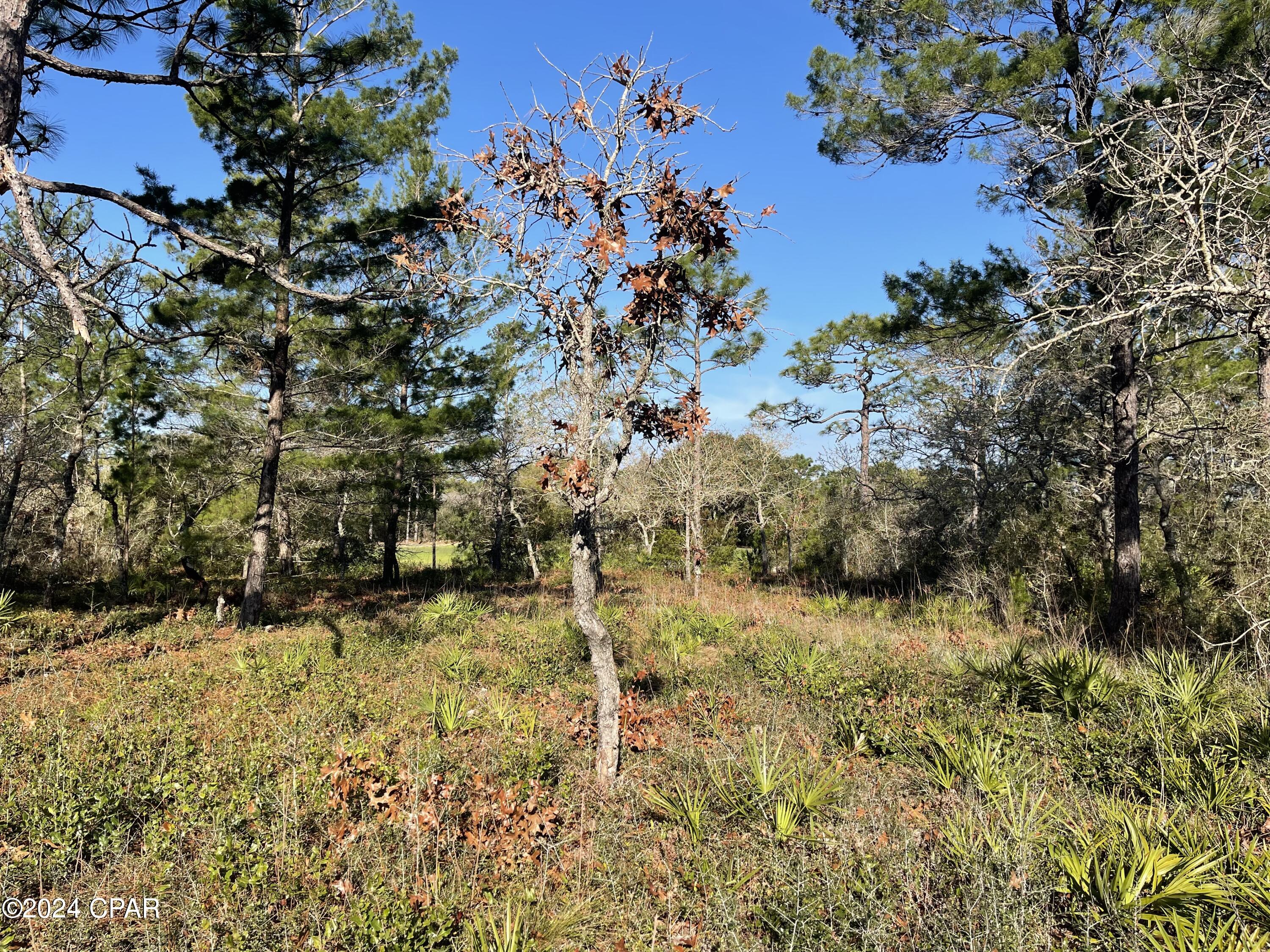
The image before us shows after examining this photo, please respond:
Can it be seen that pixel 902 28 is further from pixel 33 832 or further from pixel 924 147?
pixel 33 832

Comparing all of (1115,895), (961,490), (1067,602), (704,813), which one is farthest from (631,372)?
(961,490)

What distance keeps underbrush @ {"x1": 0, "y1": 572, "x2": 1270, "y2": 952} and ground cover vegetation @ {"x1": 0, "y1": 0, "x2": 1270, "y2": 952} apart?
0.14 feet

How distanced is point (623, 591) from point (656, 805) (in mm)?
12141

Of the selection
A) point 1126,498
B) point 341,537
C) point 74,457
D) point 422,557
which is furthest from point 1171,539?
point 422,557

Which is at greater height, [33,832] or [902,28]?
[902,28]

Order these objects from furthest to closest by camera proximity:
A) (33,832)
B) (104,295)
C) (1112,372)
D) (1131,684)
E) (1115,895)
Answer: (1112,372) < (104,295) < (1131,684) < (33,832) < (1115,895)

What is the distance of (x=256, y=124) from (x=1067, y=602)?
16554 millimetres

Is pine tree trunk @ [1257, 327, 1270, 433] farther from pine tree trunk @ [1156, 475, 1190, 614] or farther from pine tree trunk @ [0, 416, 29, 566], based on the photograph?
pine tree trunk @ [0, 416, 29, 566]

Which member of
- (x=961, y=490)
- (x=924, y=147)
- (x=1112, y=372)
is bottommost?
(x=961, y=490)

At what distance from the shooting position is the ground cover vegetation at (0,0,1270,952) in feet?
11.1

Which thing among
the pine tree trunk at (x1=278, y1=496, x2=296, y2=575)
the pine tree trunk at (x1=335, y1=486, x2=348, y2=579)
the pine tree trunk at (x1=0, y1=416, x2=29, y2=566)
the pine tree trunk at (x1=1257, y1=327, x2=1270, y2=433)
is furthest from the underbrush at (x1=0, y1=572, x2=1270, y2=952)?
the pine tree trunk at (x1=335, y1=486, x2=348, y2=579)

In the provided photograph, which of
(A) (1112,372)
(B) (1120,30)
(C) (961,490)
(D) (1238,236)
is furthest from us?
(C) (961,490)

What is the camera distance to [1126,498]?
8.43 metres

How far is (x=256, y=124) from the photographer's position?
947 centimetres
